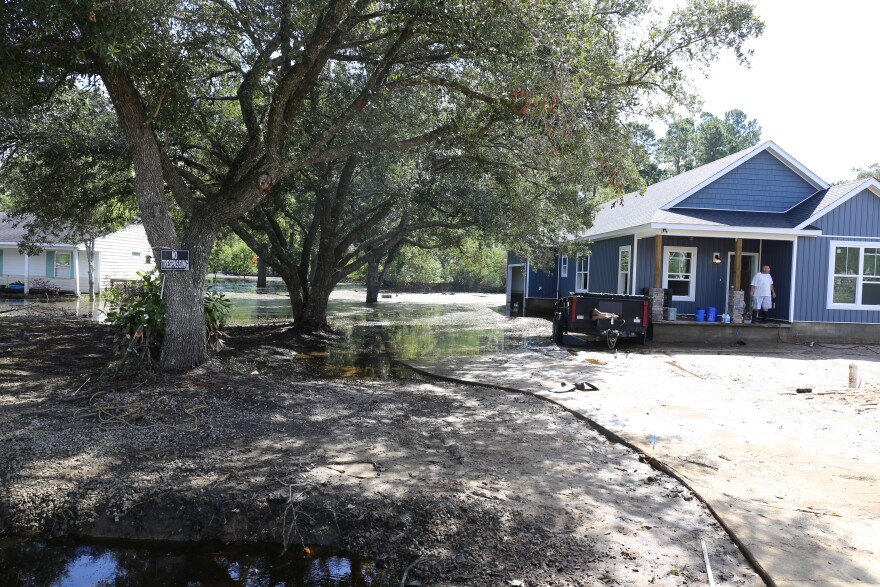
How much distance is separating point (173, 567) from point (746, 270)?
18615 millimetres

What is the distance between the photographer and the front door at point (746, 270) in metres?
18.4

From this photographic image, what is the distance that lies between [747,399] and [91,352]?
11266 mm

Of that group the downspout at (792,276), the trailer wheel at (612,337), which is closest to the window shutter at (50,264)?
the trailer wheel at (612,337)

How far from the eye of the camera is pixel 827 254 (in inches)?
667

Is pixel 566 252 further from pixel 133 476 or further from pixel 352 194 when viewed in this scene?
pixel 133 476

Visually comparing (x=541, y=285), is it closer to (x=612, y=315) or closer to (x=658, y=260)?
(x=658, y=260)

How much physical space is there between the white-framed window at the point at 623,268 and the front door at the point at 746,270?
2841mm

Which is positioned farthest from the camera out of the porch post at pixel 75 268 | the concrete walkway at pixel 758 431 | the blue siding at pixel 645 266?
the porch post at pixel 75 268

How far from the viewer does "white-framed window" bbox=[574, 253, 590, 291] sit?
22984 millimetres

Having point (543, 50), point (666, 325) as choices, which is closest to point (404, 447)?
point (543, 50)

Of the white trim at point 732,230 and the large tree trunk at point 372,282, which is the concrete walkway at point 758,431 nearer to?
the white trim at point 732,230

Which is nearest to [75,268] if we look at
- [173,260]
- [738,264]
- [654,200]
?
[173,260]

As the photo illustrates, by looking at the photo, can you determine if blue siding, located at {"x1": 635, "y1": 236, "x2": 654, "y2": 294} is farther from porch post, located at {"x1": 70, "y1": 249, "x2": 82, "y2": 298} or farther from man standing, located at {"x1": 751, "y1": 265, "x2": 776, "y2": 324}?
porch post, located at {"x1": 70, "y1": 249, "x2": 82, "y2": 298}

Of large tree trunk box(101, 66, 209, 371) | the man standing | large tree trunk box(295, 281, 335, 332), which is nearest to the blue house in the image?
the man standing
